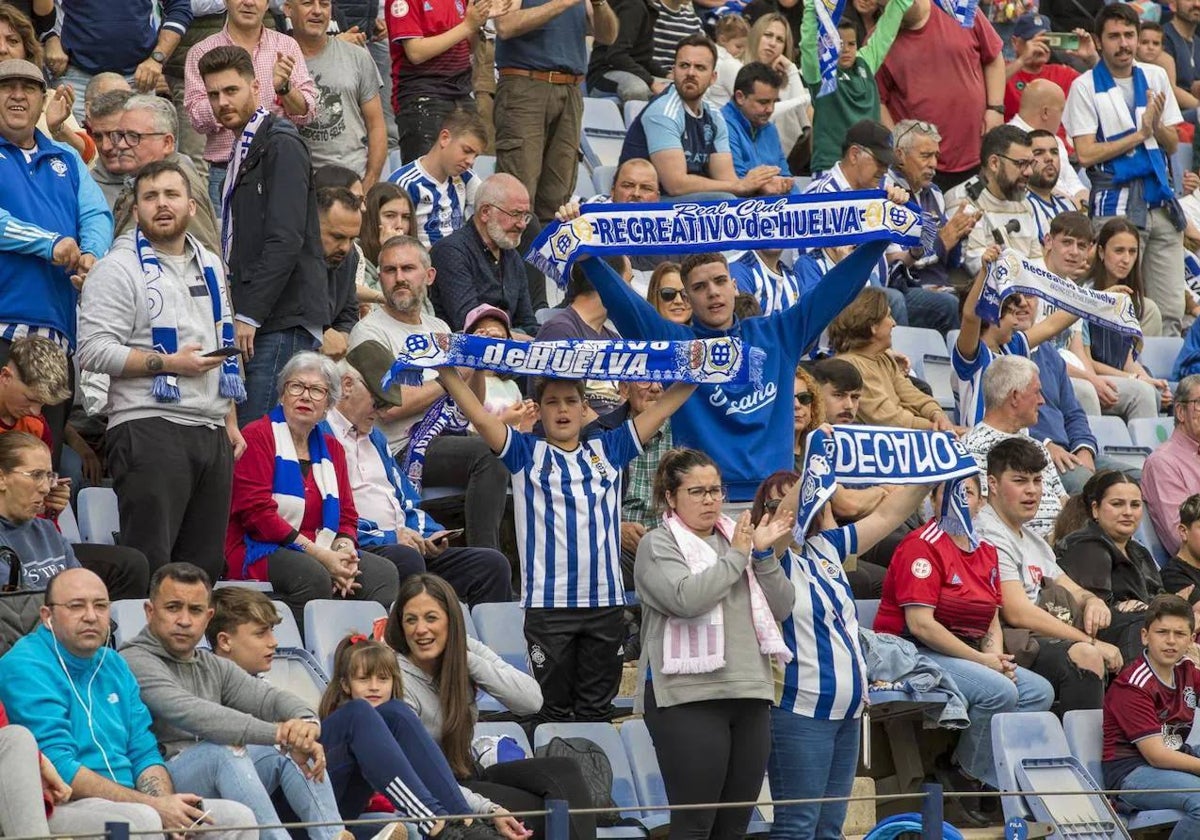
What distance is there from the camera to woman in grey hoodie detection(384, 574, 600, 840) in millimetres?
6504

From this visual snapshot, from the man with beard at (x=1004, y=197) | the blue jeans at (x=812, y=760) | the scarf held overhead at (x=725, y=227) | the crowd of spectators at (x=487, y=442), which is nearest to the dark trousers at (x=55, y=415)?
the crowd of spectators at (x=487, y=442)

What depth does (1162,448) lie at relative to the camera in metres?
9.66

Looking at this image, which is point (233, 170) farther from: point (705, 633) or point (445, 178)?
point (705, 633)

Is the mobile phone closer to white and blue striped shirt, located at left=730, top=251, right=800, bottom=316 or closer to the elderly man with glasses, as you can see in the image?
the elderly man with glasses

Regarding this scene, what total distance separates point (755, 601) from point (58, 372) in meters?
2.35

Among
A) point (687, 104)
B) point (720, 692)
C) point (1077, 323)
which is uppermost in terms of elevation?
point (687, 104)

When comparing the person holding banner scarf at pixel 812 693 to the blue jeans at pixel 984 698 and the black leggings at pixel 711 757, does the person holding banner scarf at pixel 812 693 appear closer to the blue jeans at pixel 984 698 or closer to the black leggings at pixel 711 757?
the black leggings at pixel 711 757

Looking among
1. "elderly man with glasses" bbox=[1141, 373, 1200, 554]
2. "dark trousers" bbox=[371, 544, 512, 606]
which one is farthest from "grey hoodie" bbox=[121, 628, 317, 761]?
"elderly man with glasses" bbox=[1141, 373, 1200, 554]

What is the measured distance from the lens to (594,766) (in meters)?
6.73

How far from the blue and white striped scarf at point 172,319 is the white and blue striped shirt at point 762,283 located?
2818mm

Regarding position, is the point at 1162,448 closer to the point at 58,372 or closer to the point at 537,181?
the point at 537,181

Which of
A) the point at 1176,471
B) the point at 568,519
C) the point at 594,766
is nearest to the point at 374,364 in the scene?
the point at 568,519

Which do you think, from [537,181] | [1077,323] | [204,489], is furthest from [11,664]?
[1077,323]

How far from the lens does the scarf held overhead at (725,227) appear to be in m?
7.27
